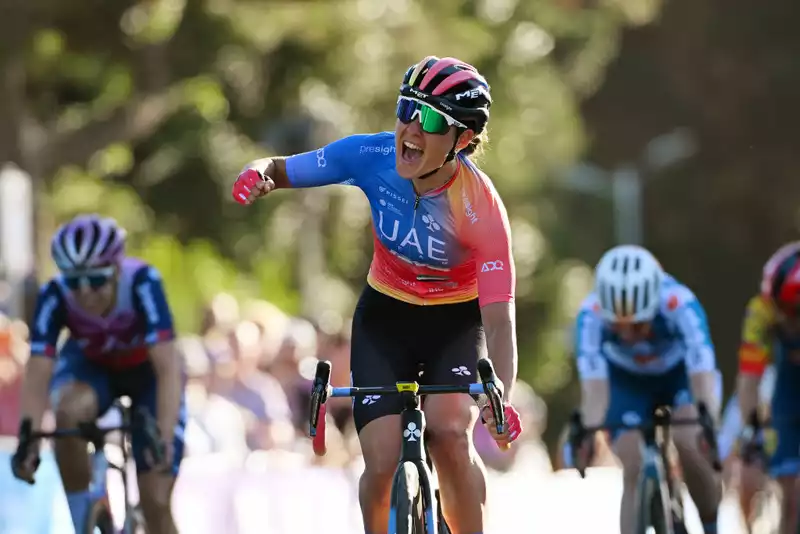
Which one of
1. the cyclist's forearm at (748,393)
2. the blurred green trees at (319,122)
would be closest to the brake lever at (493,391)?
the cyclist's forearm at (748,393)

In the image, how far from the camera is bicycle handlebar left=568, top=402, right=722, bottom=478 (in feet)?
29.7

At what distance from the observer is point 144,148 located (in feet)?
75.5

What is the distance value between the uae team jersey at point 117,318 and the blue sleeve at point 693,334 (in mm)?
2616

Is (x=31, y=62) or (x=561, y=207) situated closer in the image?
(x=31, y=62)

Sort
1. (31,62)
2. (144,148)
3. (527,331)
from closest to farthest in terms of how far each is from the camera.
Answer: (31,62) < (144,148) < (527,331)

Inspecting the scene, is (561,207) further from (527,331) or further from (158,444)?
(158,444)

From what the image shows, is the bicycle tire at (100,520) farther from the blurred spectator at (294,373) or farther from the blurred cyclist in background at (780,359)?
the blurred spectator at (294,373)

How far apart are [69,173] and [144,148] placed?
39.7 inches

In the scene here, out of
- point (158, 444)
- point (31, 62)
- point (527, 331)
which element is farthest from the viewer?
point (527, 331)

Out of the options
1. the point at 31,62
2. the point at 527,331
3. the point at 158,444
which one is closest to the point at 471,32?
the point at 31,62

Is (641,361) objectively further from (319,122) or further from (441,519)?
(319,122)

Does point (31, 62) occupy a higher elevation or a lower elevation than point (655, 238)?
lower

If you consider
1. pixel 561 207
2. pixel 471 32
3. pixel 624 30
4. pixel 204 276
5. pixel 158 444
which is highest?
pixel 624 30

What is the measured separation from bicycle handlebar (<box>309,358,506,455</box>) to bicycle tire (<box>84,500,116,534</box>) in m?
2.21
